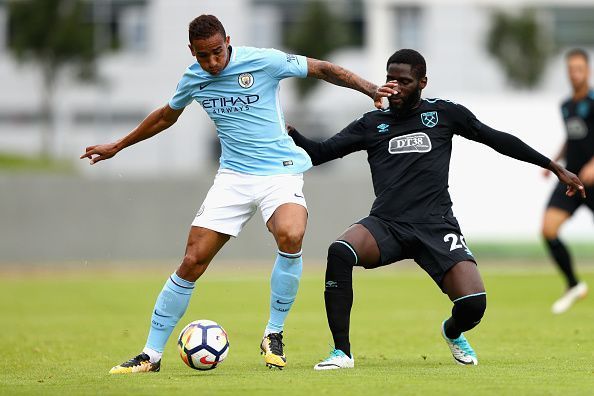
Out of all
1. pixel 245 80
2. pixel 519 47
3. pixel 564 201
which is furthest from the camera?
pixel 519 47

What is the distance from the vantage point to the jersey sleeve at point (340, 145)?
359 inches

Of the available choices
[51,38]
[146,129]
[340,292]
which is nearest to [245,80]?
[146,129]

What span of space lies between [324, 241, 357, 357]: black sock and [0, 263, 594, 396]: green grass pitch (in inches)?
13.2

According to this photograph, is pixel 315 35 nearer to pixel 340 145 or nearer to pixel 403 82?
pixel 340 145

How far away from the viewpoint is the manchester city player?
28.7ft

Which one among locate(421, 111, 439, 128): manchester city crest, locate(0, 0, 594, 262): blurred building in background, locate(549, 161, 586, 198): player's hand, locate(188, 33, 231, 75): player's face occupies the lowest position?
locate(0, 0, 594, 262): blurred building in background

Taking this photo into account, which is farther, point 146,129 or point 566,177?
point 146,129

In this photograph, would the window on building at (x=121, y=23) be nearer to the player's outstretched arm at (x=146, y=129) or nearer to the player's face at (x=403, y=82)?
the player's outstretched arm at (x=146, y=129)

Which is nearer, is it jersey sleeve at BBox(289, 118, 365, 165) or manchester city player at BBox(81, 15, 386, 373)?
manchester city player at BBox(81, 15, 386, 373)

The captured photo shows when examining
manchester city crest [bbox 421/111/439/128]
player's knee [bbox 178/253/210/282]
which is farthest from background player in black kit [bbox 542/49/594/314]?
player's knee [bbox 178/253/210/282]

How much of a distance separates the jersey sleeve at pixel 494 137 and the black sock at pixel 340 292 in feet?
4.16

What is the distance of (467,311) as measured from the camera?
8.67 metres

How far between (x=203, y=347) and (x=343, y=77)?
222cm

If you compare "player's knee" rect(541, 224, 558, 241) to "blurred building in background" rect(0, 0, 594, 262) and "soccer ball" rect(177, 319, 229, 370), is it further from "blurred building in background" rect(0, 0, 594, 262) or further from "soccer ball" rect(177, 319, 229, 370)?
"blurred building in background" rect(0, 0, 594, 262)
